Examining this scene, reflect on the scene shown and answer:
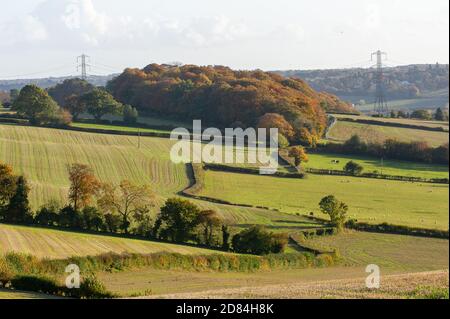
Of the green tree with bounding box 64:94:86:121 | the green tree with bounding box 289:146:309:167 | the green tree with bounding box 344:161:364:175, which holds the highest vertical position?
the green tree with bounding box 64:94:86:121

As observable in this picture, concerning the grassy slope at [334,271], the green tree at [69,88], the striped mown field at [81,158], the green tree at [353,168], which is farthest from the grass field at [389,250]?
the green tree at [69,88]

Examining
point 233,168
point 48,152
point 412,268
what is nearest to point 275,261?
point 412,268

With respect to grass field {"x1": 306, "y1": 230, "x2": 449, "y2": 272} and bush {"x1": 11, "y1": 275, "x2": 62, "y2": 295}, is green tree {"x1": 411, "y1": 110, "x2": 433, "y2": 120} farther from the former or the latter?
bush {"x1": 11, "y1": 275, "x2": 62, "y2": 295}

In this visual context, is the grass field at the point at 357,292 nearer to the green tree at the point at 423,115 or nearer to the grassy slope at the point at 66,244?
the grassy slope at the point at 66,244

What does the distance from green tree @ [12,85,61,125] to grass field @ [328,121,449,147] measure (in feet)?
75.6

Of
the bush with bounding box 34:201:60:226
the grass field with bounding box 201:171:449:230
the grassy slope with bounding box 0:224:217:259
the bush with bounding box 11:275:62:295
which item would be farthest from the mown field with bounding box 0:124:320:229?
the bush with bounding box 11:275:62:295

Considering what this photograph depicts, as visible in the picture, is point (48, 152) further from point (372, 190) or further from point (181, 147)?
point (372, 190)

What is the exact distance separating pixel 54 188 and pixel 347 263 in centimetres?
1498

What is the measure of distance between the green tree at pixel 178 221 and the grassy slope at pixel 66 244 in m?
1.38

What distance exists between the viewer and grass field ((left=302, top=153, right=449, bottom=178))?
41.3 meters

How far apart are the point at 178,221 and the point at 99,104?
116ft

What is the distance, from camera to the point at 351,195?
37.7 meters

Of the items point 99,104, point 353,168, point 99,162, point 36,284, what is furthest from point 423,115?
point 36,284
